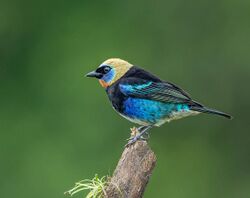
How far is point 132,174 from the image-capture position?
6.57 meters

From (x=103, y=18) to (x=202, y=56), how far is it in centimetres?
237

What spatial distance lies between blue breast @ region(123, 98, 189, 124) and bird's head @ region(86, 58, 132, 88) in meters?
0.33

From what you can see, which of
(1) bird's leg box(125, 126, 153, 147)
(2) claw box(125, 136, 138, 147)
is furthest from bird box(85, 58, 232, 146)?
(2) claw box(125, 136, 138, 147)

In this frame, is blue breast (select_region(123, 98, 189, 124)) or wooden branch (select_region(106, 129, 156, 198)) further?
blue breast (select_region(123, 98, 189, 124))

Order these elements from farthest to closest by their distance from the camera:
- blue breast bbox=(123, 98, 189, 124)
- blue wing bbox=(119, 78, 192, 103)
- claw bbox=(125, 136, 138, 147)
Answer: blue wing bbox=(119, 78, 192, 103)
blue breast bbox=(123, 98, 189, 124)
claw bbox=(125, 136, 138, 147)

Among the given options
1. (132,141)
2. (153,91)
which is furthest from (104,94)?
(132,141)

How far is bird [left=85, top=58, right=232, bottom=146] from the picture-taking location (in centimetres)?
885

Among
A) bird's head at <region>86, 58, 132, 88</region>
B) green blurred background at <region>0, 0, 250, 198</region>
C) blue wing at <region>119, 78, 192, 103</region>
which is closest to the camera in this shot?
blue wing at <region>119, 78, 192, 103</region>

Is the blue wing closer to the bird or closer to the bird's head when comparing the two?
the bird

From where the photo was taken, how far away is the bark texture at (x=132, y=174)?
648cm

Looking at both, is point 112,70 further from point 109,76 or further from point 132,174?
point 132,174

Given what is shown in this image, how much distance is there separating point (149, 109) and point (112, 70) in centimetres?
57

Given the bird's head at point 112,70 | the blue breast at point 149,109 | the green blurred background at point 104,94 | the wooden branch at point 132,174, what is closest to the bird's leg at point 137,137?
the blue breast at point 149,109

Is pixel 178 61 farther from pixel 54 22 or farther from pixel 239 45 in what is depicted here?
pixel 54 22
